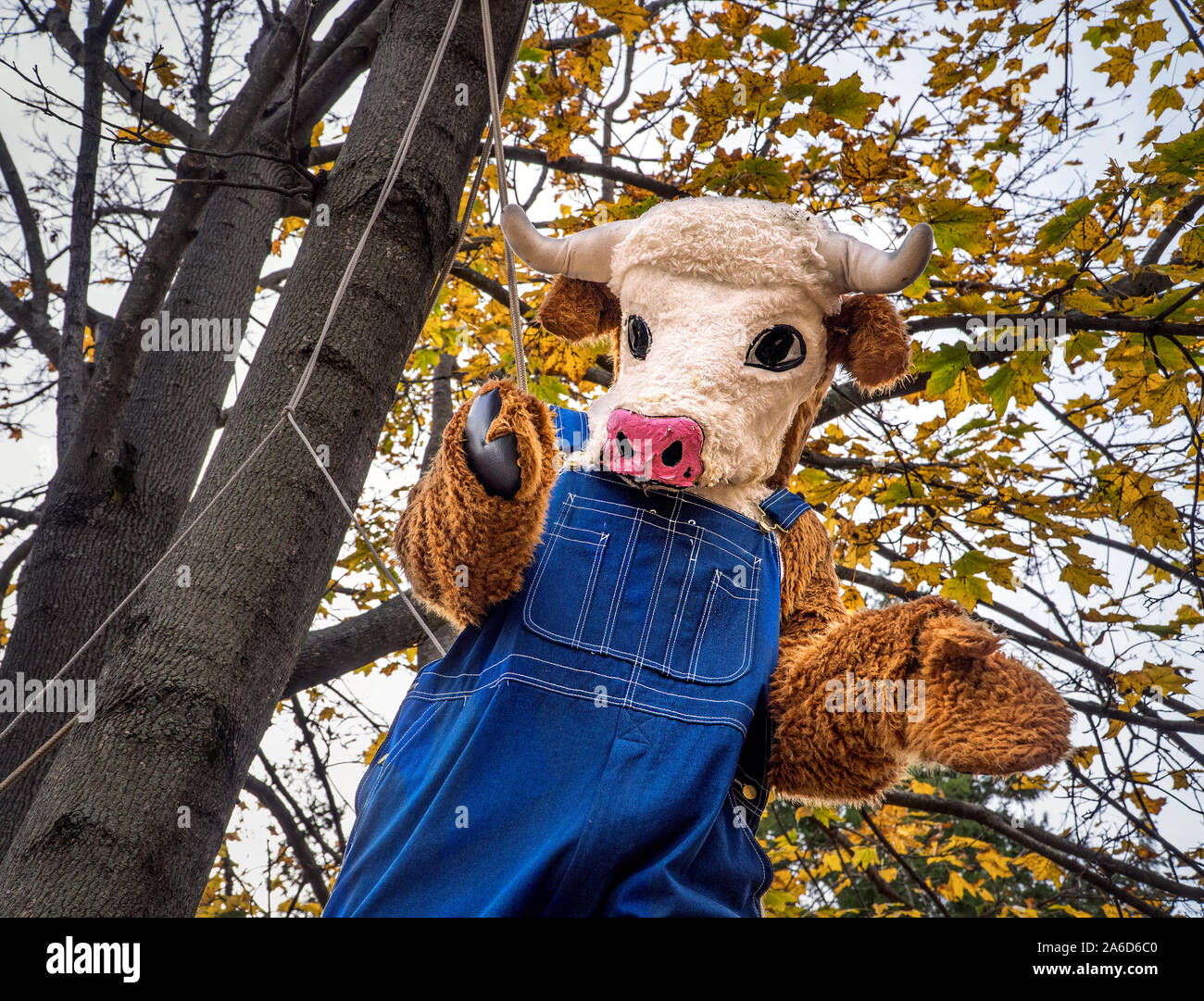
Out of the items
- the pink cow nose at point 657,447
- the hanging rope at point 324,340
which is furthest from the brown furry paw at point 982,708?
the hanging rope at point 324,340

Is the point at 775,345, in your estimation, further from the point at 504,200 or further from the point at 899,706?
the point at 899,706

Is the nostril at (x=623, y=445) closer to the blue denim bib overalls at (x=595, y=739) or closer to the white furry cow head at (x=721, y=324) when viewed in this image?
the white furry cow head at (x=721, y=324)

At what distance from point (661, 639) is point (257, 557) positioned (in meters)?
0.81

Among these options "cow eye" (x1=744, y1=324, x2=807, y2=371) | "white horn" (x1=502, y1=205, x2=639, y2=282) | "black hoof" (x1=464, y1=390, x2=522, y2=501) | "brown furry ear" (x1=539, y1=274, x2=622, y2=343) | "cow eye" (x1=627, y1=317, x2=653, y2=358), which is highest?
"white horn" (x1=502, y1=205, x2=639, y2=282)

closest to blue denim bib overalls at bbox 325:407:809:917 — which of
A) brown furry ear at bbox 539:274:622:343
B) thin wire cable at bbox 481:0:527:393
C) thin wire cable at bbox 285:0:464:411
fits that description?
thin wire cable at bbox 481:0:527:393

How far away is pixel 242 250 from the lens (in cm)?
339

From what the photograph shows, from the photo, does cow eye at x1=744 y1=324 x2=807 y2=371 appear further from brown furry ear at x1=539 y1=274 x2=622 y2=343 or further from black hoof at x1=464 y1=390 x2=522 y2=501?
black hoof at x1=464 y1=390 x2=522 y2=501

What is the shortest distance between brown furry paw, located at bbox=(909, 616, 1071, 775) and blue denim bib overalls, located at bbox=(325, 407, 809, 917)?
1.03ft

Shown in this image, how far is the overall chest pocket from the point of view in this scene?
1.61 m

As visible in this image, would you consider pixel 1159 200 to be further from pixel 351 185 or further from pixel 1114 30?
pixel 351 185

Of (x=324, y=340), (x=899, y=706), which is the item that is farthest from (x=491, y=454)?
(x=899, y=706)

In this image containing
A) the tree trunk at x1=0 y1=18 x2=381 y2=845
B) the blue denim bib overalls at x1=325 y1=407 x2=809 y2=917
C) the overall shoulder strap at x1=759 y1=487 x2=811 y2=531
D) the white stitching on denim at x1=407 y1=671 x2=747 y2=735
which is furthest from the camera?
the tree trunk at x1=0 y1=18 x2=381 y2=845
